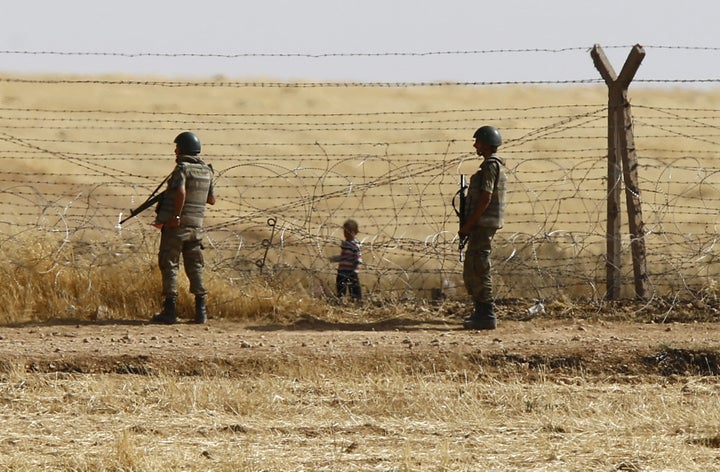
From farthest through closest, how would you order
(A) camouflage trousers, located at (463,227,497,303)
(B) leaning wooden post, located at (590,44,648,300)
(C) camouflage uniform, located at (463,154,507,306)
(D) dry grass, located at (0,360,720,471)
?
(B) leaning wooden post, located at (590,44,648,300), (A) camouflage trousers, located at (463,227,497,303), (C) camouflage uniform, located at (463,154,507,306), (D) dry grass, located at (0,360,720,471)

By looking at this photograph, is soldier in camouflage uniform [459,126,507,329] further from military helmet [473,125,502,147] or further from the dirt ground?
the dirt ground

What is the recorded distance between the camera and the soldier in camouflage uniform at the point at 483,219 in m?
9.37

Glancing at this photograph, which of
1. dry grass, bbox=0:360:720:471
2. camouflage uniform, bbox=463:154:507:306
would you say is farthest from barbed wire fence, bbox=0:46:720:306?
dry grass, bbox=0:360:720:471

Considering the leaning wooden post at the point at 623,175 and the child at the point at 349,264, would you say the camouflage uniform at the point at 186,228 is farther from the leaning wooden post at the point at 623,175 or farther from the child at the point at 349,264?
the leaning wooden post at the point at 623,175

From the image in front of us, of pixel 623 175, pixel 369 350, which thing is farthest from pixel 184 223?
pixel 623 175

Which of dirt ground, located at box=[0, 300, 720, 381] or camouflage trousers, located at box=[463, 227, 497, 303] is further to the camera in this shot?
camouflage trousers, located at box=[463, 227, 497, 303]

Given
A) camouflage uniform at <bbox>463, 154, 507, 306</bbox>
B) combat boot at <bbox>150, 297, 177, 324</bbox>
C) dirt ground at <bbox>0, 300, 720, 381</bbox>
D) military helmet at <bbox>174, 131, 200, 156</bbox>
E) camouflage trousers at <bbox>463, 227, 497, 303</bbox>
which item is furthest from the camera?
combat boot at <bbox>150, 297, 177, 324</bbox>

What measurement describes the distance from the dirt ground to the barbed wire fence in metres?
0.89

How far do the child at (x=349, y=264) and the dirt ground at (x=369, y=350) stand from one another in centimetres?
163

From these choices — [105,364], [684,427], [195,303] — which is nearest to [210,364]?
[105,364]

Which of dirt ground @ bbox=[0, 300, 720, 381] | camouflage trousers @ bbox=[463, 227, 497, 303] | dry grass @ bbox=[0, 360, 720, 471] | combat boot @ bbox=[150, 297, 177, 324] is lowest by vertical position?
dry grass @ bbox=[0, 360, 720, 471]

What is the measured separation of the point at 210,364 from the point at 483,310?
7.25 feet

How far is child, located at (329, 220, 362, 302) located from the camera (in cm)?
1140

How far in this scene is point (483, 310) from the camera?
384 inches
